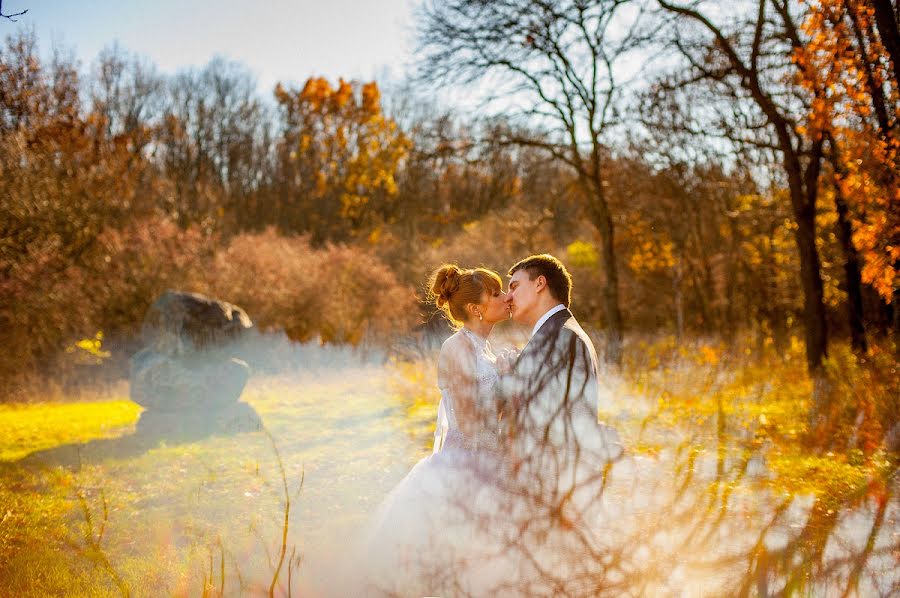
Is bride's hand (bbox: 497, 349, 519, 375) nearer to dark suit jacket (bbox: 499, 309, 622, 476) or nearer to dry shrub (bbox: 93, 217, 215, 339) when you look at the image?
dark suit jacket (bbox: 499, 309, 622, 476)

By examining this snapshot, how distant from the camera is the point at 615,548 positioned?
11.8ft

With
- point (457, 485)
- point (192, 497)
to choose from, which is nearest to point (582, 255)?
point (192, 497)

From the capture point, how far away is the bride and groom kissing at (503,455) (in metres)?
3.43

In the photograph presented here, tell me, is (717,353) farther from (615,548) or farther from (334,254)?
(334,254)

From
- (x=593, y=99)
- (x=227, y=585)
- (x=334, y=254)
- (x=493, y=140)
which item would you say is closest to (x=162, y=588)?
(x=227, y=585)

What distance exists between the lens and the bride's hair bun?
14.8ft

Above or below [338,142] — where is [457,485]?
below

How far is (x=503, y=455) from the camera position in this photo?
3904 mm

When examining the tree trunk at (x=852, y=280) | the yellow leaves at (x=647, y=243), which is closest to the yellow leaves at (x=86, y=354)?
the yellow leaves at (x=647, y=243)

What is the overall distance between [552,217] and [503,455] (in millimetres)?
11185

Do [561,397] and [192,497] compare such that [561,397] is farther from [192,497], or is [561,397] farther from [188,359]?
[188,359]

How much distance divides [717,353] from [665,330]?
19.6ft

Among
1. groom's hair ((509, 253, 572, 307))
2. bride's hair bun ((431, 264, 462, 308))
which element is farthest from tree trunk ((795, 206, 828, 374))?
groom's hair ((509, 253, 572, 307))

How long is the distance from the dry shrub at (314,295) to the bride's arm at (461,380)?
13.3 metres
